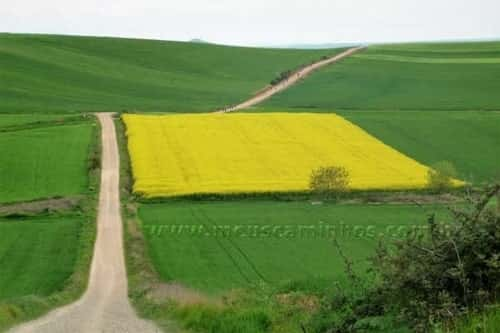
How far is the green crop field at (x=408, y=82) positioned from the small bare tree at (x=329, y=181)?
3880cm

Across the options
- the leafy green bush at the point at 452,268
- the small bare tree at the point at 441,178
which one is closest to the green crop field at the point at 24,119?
the small bare tree at the point at 441,178

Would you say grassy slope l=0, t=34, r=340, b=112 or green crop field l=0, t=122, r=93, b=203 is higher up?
grassy slope l=0, t=34, r=340, b=112

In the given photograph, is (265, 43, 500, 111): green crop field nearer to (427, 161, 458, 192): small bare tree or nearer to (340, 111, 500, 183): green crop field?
(340, 111, 500, 183): green crop field

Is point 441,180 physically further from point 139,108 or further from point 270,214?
point 139,108

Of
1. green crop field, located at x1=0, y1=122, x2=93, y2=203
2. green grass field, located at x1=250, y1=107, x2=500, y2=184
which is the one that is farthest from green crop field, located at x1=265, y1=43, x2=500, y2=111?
green crop field, located at x1=0, y1=122, x2=93, y2=203

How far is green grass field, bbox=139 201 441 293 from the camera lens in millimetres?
27312

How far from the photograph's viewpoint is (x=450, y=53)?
113250mm

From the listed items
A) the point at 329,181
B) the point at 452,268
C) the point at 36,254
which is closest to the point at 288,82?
the point at 329,181

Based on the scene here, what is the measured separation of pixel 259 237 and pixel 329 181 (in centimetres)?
957

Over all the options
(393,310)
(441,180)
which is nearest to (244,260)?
(441,180)

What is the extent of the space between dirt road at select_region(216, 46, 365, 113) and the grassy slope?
176 cm

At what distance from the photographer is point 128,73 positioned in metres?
101

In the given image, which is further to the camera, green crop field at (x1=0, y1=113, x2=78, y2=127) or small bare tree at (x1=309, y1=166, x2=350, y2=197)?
green crop field at (x1=0, y1=113, x2=78, y2=127)

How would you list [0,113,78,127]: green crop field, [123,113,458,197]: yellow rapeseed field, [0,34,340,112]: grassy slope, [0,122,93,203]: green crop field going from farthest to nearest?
1. [0,34,340,112]: grassy slope
2. [0,113,78,127]: green crop field
3. [123,113,458,197]: yellow rapeseed field
4. [0,122,93,203]: green crop field
